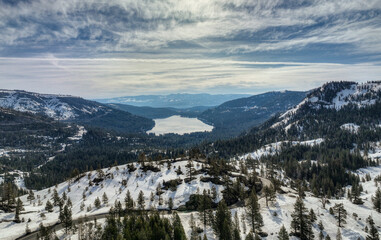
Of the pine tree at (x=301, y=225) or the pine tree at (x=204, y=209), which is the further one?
the pine tree at (x=204, y=209)

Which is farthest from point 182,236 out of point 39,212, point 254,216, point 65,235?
point 39,212

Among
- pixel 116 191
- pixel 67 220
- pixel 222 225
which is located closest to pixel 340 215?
pixel 222 225

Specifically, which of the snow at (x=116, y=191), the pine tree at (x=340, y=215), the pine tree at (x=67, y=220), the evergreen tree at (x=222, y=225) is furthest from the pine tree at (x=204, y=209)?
the pine tree at (x=340, y=215)

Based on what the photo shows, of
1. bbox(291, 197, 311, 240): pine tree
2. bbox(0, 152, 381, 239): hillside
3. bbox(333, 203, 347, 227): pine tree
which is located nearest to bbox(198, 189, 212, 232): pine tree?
bbox(0, 152, 381, 239): hillside

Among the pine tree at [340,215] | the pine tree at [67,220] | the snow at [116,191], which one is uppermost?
the pine tree at [67,220]

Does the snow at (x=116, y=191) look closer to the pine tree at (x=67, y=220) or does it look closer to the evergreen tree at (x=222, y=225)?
the pine tree at (x=67, y=220)

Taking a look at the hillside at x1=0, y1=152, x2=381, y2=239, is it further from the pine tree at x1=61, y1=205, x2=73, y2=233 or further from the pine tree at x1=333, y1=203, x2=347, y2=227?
the pine tree at x1=61, y1=205, x2=73, y2=233

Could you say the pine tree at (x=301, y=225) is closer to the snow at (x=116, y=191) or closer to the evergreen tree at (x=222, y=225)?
the evergreen tree at (x=222, y=225)

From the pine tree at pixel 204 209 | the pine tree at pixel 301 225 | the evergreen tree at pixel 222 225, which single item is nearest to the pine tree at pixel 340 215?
the pine tree at pixel 301 225

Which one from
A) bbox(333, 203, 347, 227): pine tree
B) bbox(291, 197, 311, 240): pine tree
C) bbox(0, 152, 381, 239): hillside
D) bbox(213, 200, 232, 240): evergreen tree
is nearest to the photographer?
bbox(213, 200, 232, 240): evergreen tree

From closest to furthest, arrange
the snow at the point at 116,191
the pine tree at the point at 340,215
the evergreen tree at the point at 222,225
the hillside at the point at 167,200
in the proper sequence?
the evergreen tree at the point at 222,225, the hillside at the point at 167,200, the pine tree at the point at 340,215, the snow at the point at 116,191

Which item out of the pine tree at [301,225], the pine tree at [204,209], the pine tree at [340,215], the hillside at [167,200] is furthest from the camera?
the pine tree at [340,215]

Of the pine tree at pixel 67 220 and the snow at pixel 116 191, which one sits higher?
the pine tree at pixel 67 220
